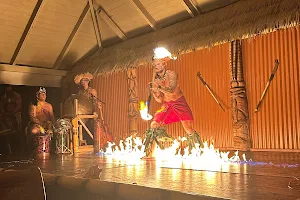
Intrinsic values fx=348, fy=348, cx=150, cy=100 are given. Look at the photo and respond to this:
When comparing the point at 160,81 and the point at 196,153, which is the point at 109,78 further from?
the point at 196,153

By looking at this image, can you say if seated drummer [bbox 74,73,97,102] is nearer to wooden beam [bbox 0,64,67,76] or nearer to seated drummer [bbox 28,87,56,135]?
seated drummer [bbox 28,87,56,135]

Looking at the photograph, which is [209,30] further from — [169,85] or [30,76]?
[30,76]

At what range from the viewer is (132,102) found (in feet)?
30.8

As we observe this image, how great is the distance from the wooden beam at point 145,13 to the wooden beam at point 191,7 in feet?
3.68

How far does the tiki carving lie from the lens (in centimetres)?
684

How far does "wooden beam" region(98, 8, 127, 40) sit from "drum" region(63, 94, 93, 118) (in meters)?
2.10

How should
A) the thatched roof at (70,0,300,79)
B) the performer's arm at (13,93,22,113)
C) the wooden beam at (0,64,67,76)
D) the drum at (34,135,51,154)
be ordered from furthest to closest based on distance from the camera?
the performer's arm at (13,93,22,113), the wooden beam at (0,64,67,76), the drum at (34,135,51,154), the thatched roof at (70,0,300,79)

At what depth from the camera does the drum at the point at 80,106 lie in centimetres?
876

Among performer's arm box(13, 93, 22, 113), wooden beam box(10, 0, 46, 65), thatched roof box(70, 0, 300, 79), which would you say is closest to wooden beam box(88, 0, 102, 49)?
thatched roof box(70, 0, 300, 79)

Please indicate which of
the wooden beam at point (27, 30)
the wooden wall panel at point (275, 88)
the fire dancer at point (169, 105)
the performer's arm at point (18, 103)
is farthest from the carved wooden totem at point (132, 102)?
the performer's arm at point (18, 103)

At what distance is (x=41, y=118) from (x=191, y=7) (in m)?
4.79

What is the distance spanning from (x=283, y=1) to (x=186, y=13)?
243 cm

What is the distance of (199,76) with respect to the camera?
7.75 m

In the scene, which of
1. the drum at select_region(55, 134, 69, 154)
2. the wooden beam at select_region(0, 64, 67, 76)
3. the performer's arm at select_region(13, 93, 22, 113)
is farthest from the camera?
the performer's arm at select_region(13, 93, 22, 113)
